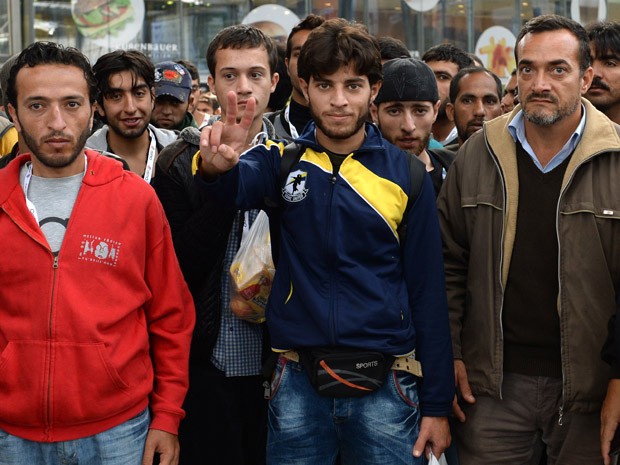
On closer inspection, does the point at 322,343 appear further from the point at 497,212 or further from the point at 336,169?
the point at 497,212

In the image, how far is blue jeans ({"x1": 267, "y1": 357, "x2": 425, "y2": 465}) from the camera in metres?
3.25

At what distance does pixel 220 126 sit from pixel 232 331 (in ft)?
3.68

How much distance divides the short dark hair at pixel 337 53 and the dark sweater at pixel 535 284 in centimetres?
87

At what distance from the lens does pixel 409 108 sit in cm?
432

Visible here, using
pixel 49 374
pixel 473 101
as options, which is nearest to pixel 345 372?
pixel 49 374

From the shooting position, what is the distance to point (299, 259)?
332 cm

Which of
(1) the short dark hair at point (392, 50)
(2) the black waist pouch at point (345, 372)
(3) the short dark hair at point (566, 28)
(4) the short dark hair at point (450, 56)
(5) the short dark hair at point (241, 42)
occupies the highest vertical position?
(4) the short dark hair at point (450, 56)

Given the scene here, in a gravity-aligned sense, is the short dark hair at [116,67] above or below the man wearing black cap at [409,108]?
above

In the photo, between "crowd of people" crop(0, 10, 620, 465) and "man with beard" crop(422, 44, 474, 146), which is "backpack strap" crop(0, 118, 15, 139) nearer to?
"crowd of people" crop(0, 10, 620, 465)

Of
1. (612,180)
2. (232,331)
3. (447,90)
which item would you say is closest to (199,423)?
(232,331)

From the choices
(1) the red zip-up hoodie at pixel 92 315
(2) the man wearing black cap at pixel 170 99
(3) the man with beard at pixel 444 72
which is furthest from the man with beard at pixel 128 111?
(3) the man with beard at pixel 444 72

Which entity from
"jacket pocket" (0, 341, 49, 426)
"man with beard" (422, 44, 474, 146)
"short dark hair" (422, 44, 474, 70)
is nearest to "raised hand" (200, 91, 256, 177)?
"jacket pocket" (0, 341, 49, 426)

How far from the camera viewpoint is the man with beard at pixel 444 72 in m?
6.70

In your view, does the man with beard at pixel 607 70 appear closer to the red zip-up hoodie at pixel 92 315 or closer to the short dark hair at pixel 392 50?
the short dark hair at pixel 392 50
